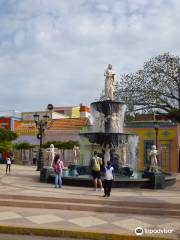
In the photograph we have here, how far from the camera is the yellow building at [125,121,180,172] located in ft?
122

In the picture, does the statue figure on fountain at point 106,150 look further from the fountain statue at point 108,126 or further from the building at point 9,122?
the building at point 9,122

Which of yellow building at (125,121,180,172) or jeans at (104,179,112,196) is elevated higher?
yellow building at (125,121,180,172)

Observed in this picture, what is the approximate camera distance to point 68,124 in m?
50.5

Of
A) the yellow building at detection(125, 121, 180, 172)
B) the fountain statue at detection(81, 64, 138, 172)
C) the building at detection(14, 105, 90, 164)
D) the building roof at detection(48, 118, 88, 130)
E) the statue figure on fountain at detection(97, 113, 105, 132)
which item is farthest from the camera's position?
the building roof at detection(48, 118, 88, 130)

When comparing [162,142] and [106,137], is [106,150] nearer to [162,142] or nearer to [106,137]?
[106,137]

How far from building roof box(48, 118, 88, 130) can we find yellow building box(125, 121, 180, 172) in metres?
10.8

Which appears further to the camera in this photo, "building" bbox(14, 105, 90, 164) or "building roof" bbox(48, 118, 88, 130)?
"building roof" bbox(48, 118, 88, 130)

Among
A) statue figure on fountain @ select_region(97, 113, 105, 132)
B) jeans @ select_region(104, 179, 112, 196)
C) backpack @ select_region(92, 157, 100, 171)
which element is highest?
statue figure on fountain @ select_region(97, 113, 105, 132)

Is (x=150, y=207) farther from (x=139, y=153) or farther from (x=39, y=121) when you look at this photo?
(x=139, y=153)

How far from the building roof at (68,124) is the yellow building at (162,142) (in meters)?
10.8

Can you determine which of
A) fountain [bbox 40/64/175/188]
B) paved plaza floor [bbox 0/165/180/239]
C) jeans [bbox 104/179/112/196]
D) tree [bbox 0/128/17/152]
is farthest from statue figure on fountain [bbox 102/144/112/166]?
tree [bbox 0/128/17/152]

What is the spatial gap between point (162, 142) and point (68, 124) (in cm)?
1550

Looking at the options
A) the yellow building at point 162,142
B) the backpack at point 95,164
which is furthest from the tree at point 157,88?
the backpack at point 95,164

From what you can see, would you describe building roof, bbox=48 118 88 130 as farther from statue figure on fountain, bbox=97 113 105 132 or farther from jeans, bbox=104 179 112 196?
jeans, bbox=104 179 112 196
